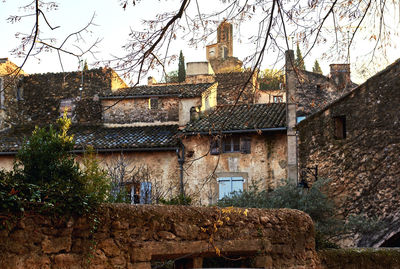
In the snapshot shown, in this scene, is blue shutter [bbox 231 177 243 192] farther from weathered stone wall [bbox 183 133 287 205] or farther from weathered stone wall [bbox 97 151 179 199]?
weathered stone wall [bbox 97 151 179 199]

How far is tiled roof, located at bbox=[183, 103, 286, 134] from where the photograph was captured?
669 inches

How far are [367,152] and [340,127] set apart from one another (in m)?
1.35

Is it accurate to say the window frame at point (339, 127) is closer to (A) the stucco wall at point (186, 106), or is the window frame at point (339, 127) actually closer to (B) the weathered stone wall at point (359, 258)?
(A) the stucco wall at point (186, 106)

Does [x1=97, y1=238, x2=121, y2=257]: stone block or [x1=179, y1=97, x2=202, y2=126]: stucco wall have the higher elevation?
[x1=179, y1=97, x2=202, y2=126]: stucco wall

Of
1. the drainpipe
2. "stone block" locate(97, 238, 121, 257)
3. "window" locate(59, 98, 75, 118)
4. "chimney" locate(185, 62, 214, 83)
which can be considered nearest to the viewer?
"stone block" locate(97, 238, 121, 257)

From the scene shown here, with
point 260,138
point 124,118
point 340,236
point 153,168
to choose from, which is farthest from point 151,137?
point 340,236

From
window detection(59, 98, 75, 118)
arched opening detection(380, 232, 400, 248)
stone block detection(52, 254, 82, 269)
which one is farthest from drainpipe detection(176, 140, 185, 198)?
stone block detection(52, 254, 82, 269)

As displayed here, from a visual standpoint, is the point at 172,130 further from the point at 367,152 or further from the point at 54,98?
the point at 367,152

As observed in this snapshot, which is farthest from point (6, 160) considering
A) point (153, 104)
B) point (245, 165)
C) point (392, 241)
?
point (392, 241)

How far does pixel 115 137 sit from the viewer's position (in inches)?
730

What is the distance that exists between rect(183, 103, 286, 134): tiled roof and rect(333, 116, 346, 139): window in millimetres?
2317

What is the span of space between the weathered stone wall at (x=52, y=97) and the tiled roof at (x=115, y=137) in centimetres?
101

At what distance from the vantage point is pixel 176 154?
17.5m

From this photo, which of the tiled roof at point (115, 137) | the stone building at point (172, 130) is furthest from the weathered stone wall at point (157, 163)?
the tiled roof at point (115, 137)
